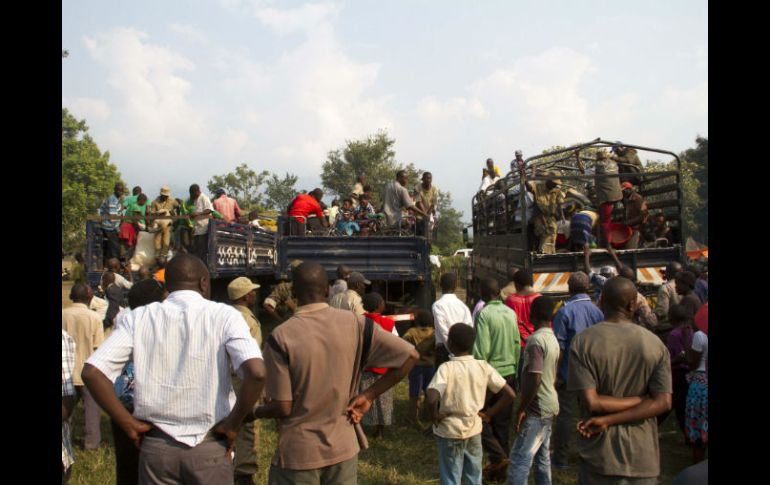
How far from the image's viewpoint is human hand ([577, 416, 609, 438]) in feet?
10.3

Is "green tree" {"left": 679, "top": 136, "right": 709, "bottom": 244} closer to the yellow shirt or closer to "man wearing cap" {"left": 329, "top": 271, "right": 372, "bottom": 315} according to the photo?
"man wearing cap" {"left": 329, "top": 271, "right": 372, "bottom": 315}

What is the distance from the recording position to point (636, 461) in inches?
124

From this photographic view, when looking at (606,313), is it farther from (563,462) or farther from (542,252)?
(542,252)

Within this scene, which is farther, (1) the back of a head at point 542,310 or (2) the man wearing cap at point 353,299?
(2) the man wearing cap at point 353,299

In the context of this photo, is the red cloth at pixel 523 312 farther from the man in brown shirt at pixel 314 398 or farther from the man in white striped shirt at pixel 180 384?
the man in white striped shirt at pixel 180 384

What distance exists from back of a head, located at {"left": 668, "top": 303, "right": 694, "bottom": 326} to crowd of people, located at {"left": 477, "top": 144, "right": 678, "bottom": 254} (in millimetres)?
2599

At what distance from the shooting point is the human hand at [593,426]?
315cm

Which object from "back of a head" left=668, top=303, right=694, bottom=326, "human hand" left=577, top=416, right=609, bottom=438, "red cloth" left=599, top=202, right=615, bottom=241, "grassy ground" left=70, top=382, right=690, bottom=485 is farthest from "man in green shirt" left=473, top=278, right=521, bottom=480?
"red cloth" left=599, top=202, right=615, bottom=241

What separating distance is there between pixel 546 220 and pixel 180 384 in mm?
6462

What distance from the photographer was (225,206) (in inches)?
456

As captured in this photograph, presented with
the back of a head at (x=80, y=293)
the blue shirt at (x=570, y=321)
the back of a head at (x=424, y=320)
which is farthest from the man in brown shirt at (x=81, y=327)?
the blue shirt at (x=570, y=321)

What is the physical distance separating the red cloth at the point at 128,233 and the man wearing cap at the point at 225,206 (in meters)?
1.59
